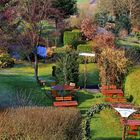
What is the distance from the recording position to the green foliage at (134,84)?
22438 mm

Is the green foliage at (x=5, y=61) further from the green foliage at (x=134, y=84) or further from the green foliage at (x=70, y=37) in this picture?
the green foliage at (x=134, y=84)

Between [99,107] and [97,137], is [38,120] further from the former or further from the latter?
[97,137]

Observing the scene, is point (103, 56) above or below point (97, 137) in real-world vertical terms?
above

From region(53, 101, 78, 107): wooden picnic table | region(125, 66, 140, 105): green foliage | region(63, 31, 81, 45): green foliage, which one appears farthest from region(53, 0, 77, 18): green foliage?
region(53, 101, 78, 107): wooden picnic table

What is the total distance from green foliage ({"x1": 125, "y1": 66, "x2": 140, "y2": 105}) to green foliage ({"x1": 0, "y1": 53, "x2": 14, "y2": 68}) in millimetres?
12168

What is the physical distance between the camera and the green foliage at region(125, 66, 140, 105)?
2244 centimetres

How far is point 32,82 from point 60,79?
6.35 ft

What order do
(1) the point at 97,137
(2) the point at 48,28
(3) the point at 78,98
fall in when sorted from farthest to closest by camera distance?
(2) the point at 48,28 < (3) the point at 78,98 < (1) the point at 97,137

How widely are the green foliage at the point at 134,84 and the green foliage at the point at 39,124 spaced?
21.1 ft

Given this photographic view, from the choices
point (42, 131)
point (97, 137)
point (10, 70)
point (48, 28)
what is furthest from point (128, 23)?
point (42, 131)

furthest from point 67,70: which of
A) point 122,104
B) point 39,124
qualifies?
point 39,124

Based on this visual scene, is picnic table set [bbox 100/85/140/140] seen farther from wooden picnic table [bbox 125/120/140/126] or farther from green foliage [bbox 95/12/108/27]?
green foliage [bbox 95/12/108/27]

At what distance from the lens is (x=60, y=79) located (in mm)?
26766

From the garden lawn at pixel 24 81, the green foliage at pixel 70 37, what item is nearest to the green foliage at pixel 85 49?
the garden lawn at pixel 24 81
